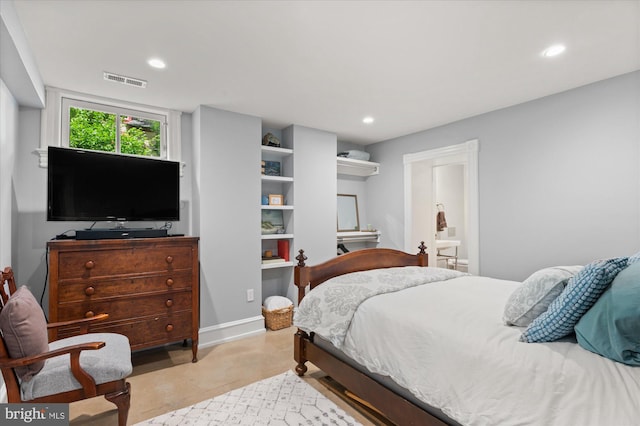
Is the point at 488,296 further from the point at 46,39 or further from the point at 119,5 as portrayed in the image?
the point at 46,39

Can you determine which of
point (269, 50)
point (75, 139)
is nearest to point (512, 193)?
point (269, 50)

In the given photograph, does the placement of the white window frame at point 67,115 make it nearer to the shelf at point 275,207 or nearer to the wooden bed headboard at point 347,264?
the shelf at point 275,207

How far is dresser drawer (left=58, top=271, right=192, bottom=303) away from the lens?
2324 millimetres

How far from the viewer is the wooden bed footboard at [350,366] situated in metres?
1.69

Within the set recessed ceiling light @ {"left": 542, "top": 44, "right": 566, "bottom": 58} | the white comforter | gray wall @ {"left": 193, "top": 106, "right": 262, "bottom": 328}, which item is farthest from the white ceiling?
the white comforter

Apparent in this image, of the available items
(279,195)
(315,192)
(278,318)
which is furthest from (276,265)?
(315,192)

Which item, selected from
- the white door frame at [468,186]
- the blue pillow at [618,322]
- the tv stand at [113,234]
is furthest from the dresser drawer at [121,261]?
the white door frame at [468,186]

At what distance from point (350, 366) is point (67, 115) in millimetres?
3302

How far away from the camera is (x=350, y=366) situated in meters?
2.11

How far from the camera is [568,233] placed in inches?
113

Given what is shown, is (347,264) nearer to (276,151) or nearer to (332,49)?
(332,49)

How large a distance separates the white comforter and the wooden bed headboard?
57 cm

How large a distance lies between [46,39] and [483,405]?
3.20m

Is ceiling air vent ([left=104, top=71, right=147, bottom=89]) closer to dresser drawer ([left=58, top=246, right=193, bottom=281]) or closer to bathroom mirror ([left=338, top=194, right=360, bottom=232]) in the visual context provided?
dresser drawer ([left=58, top=246, right=193, bottom=281])
